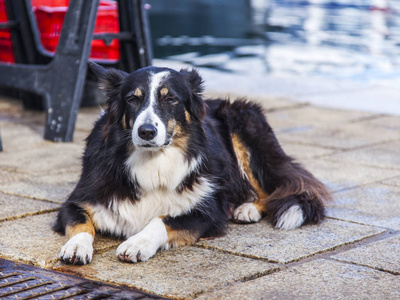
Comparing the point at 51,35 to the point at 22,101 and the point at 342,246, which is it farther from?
the point at 342,246

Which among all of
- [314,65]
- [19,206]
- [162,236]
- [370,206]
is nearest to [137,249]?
[162,236]

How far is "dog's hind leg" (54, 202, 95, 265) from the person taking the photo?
366cm

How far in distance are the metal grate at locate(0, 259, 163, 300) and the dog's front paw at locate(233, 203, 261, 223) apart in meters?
1.43

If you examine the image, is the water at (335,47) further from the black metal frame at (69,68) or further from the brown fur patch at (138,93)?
the brown fur patch at (138,93)

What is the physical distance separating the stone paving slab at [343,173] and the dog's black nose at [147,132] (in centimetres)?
213

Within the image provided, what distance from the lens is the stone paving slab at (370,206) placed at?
15.2ft

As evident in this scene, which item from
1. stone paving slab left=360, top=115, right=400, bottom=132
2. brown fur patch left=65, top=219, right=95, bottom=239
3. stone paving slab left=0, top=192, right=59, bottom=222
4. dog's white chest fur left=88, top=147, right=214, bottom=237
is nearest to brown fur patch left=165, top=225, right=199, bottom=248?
dog's white chest fur left=88, top=147, right=214, bottom=237

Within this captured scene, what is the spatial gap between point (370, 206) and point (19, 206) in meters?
2.59

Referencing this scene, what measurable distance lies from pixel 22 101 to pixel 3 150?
245cm

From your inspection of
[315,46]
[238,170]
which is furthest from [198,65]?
[238,170]

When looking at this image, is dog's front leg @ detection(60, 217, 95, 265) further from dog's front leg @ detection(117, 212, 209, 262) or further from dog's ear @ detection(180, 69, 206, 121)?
dog's ear @ detection(180, 69, 206, 121)

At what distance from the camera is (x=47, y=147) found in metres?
6.73

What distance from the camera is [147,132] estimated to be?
381cm

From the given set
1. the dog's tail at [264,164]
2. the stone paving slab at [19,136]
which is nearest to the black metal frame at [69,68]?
the stone paving slab at [19,136]
